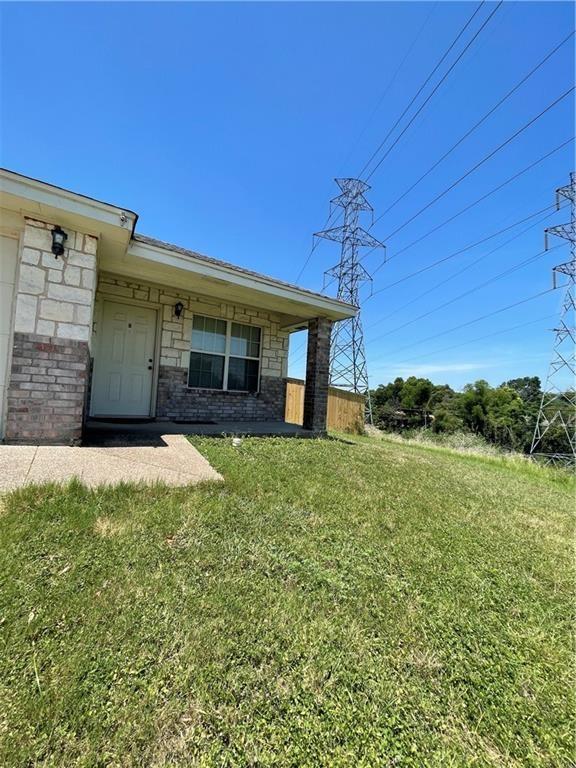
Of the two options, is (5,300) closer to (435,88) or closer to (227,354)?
(227,354)

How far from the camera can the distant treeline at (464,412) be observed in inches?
1121

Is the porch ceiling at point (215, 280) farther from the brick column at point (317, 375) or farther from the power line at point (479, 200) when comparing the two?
the power line at point (479, 200)

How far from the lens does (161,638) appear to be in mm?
1485

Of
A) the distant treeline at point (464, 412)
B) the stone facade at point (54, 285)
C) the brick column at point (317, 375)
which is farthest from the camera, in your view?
the distant treeline at point (464, 412)

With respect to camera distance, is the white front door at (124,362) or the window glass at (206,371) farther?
the window glass at (206,371)

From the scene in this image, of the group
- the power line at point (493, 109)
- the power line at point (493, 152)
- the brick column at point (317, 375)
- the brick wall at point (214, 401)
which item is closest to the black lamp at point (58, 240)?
the brick wall at point (214, 401)

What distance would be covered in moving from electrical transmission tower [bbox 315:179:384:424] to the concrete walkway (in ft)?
50.8

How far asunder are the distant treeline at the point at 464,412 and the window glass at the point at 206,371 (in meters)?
23.5

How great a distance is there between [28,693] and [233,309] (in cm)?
713

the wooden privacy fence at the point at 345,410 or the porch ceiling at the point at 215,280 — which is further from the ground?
the porch ceiling at the point at 215,280

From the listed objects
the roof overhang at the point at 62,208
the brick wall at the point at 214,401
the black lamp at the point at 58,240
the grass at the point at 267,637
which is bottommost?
the grass at the point at 267,637

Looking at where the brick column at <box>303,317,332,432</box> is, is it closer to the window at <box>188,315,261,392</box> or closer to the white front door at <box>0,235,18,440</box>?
the window at <box>188,315,261,392</box>

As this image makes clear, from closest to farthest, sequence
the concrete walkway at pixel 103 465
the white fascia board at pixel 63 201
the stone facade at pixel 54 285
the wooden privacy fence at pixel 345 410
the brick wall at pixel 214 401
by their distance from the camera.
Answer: the concrete walkway at pixel 103 465
the white fascia board at pixel 63 201
the stone facade at pixel 54 285
the brick wall at pixel 214 401
the wooden privacy fence at pixel 345 410

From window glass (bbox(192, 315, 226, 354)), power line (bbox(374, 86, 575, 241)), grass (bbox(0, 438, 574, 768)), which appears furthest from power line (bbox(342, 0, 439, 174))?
grass (bbox(0, 438, 574, 768))
